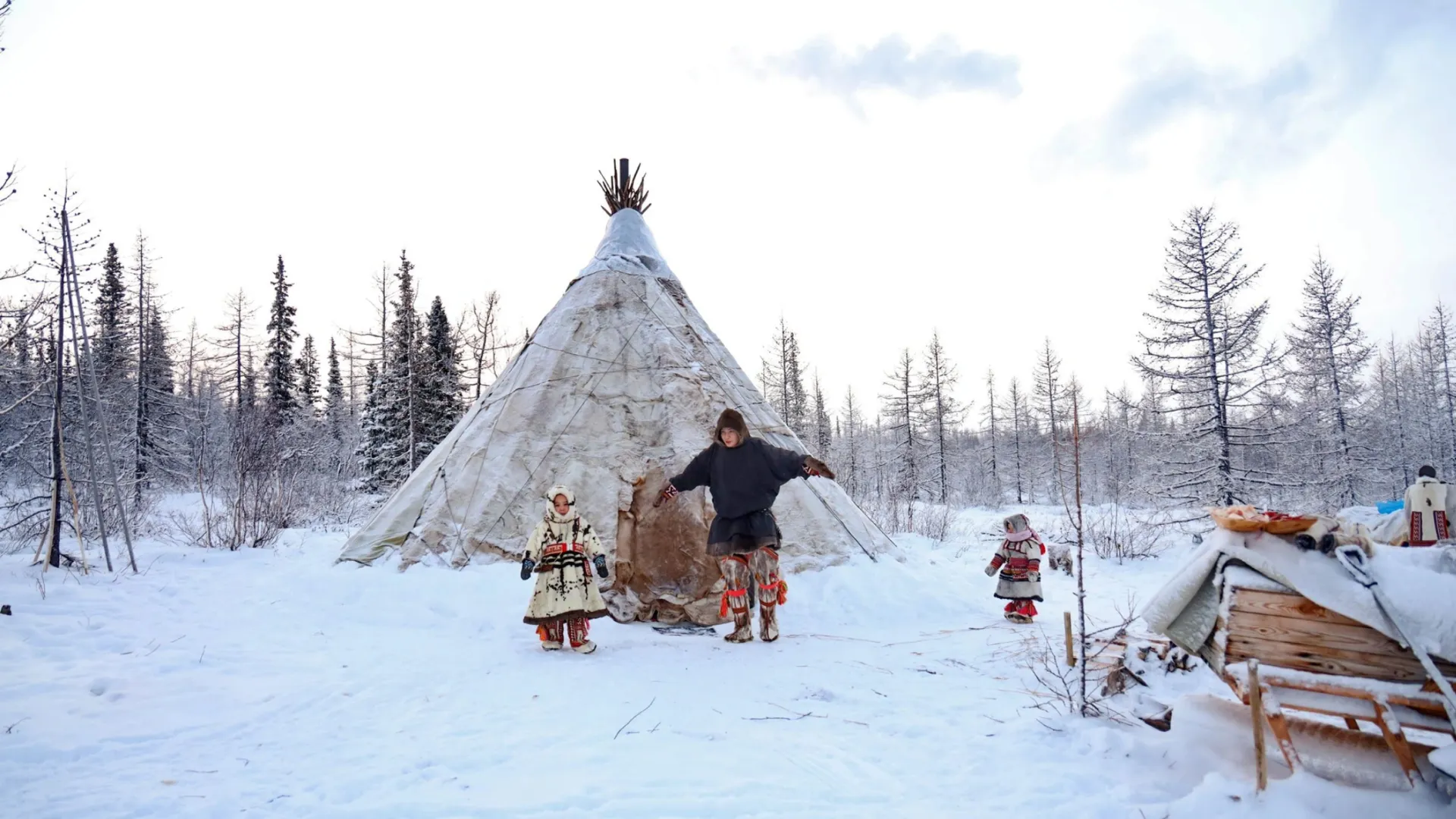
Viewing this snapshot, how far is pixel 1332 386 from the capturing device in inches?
750

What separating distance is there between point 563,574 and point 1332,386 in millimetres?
23645

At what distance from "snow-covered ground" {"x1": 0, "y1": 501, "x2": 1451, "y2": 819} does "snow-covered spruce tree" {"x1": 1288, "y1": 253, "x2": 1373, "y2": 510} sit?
18354 mm

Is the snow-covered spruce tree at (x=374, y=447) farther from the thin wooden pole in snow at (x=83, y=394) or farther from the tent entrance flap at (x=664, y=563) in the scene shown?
the tent entrance flap at (x=664, y=563)

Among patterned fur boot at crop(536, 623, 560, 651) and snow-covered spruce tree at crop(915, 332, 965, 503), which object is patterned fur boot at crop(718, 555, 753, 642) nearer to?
patterned fur boot at crop(536, 623, 560, 651)

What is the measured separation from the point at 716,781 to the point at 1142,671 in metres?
2.56

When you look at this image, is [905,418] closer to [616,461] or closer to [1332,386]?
[1332,386]

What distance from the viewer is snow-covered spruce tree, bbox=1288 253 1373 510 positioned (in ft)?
59.9

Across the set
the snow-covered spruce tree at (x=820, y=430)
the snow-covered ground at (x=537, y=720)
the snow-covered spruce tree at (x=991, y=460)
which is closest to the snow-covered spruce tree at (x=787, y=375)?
the snow-covered spruce tree at (x=820, y=430)

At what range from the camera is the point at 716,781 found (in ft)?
9.04

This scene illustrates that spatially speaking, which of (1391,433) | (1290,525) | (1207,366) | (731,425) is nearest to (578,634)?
(731,425)

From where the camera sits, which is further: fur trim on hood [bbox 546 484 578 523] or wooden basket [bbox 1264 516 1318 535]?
fur trim on hood [bbox 546 484 578 523]

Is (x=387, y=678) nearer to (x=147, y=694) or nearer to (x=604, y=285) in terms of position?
Answer: (x=147, y=694)

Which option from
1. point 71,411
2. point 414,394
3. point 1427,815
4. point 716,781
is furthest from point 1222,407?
point 71,411

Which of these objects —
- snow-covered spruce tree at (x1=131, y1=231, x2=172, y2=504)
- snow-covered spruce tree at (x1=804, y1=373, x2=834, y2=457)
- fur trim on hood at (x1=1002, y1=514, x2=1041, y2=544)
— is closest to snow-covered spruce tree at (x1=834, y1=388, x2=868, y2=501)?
snow-covered spruce tree at (x1=804, y1=373, x2=834, y2=457)
